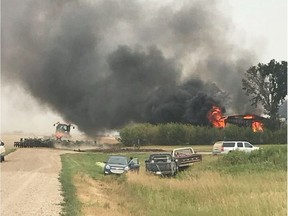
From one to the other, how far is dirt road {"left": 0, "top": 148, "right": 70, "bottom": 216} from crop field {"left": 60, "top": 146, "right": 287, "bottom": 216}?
2.44ft

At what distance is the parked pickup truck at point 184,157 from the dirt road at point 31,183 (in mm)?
9354

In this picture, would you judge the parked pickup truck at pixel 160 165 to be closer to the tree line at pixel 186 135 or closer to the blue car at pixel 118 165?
the blue car at pixel 118 165

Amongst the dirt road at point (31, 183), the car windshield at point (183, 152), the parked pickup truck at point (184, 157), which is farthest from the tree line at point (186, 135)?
the dirt road at point (31, 183)

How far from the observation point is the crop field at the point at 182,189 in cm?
1911

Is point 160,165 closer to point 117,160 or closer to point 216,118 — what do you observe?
point 117,160

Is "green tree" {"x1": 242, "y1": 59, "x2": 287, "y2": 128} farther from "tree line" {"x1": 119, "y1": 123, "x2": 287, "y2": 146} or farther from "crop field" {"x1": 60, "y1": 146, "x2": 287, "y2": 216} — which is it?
"crop field" {"x1": 60, "y1": 146, "x2": 287, "y2": 216}

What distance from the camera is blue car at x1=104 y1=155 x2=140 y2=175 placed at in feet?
116

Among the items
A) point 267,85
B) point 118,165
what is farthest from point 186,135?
point 267,85

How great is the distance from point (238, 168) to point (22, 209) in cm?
2156

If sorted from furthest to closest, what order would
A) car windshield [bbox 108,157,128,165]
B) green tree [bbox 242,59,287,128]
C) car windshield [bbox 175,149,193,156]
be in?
green tree [bbox 242,59,287,128] → car windshield [bbox 175,149,193,156] → car windshield [bbox 108,157,128,165]

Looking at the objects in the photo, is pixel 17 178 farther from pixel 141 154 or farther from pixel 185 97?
pixel 185 97

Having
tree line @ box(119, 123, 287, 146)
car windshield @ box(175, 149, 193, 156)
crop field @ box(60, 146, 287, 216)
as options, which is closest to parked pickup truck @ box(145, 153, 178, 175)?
crop field @ box(60, 146, 287, 216)

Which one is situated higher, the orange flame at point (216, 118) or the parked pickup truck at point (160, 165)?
the orange flame at point (216, 118)

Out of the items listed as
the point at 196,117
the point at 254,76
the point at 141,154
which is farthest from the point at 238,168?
the point at 254,76
